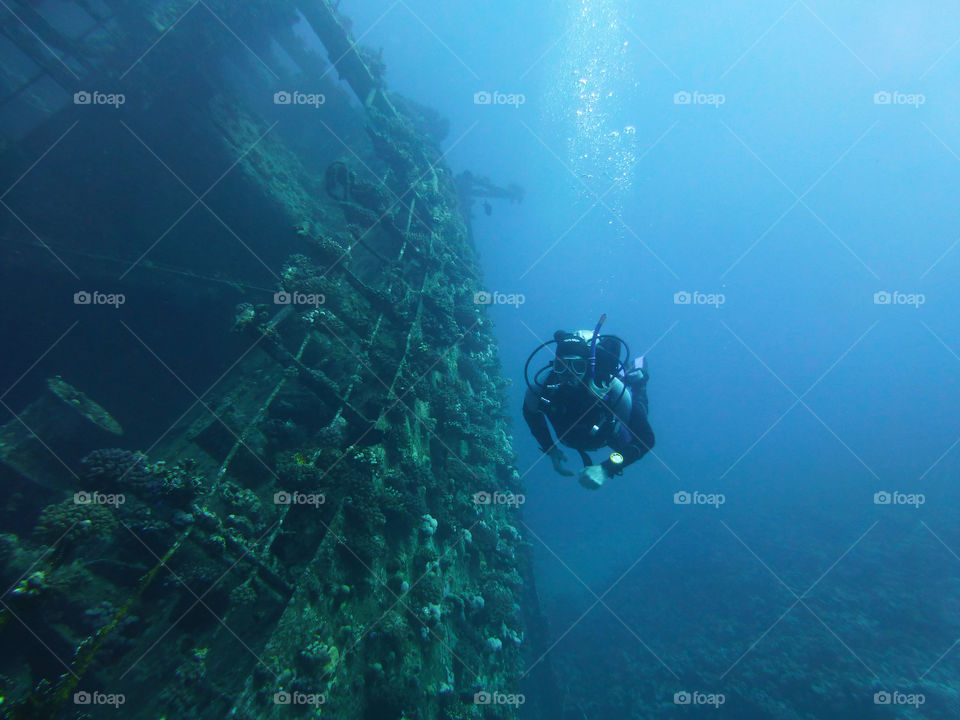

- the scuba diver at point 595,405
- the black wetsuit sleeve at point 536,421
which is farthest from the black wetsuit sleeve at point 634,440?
the black wetsuit sleeve at point 536,421

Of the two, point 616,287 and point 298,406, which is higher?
point 616,287

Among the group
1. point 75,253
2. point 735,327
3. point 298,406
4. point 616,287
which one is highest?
point 616,287

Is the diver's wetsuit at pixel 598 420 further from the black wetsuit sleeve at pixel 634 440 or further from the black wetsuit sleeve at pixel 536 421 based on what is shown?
the black wetsuit sleeve at pixel 536 421

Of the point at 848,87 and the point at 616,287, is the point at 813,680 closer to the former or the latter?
the point at 616,287

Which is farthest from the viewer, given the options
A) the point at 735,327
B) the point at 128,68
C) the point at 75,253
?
the point at 735,327

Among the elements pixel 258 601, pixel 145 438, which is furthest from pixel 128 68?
pixel 258 601

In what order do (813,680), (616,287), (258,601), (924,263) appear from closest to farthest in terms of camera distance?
(258,601)
(813,680)
(924,263)
(616,287)
